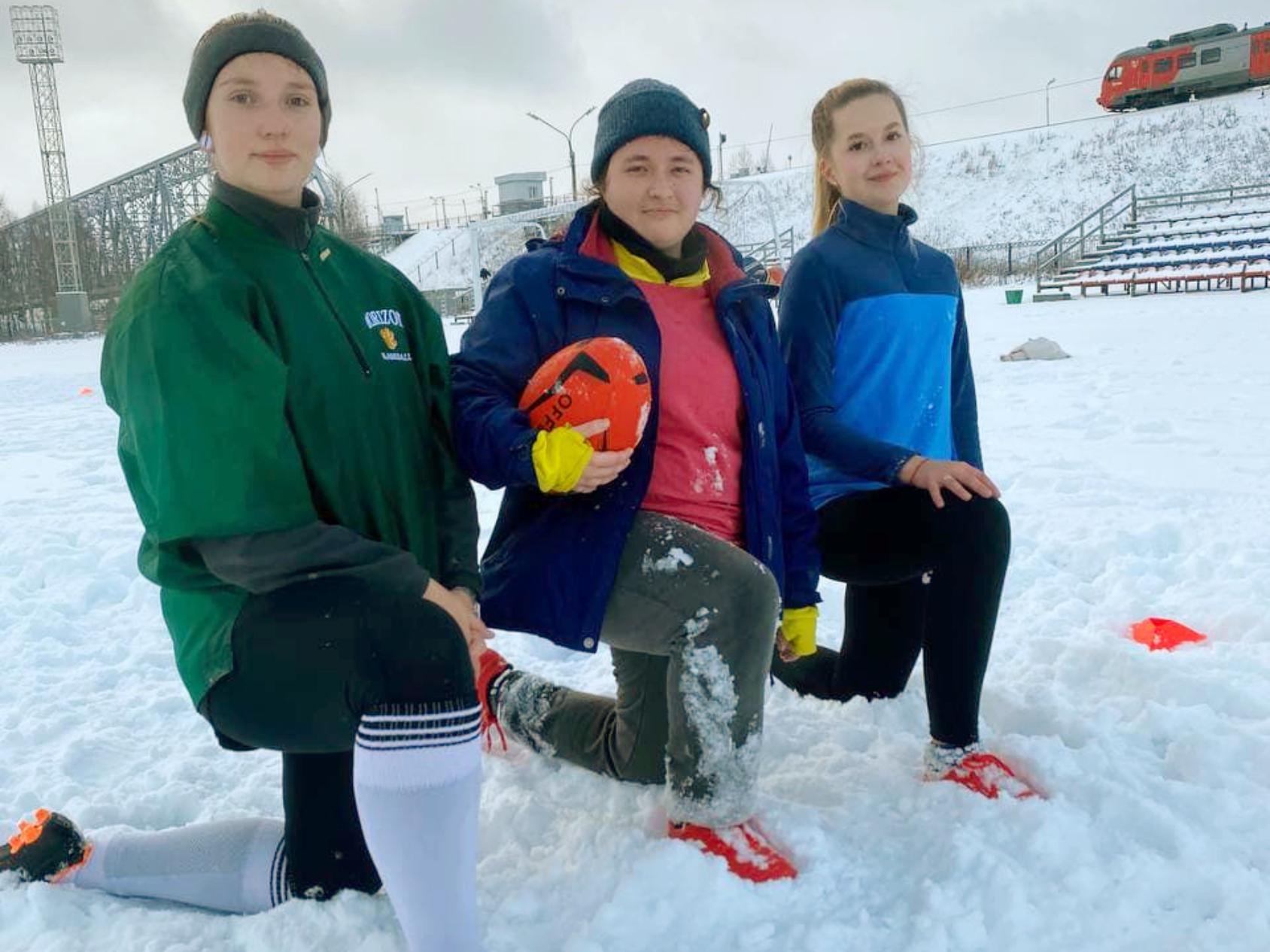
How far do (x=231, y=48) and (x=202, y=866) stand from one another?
1.61 m

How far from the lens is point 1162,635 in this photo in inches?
126

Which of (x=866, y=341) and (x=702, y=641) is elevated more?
(x=866, y=341)

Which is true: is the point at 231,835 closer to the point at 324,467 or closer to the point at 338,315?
the point at 324,467

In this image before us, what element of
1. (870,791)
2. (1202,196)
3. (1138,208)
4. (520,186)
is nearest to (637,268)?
(870,791)

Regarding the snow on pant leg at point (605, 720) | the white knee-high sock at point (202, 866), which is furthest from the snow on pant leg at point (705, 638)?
the white knee-high sock at point (202, 866)

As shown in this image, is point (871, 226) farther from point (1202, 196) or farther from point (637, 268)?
point (1202, 196)

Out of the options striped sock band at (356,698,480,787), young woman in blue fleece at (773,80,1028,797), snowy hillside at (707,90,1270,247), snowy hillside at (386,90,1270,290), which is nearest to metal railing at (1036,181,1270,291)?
snowy hillside at (707,90,1270,247)

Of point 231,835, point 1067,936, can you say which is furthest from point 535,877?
point 1067,936

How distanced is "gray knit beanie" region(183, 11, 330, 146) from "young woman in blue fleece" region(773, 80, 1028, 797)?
1313mm

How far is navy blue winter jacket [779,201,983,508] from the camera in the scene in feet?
8.30

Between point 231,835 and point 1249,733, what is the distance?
238 cm

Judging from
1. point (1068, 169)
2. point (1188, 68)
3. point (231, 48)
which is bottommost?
point (231, 48)

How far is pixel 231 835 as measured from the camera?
2.04m

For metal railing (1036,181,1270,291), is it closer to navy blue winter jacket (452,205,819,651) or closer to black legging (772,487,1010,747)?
black legging (772,487,1010,747)
